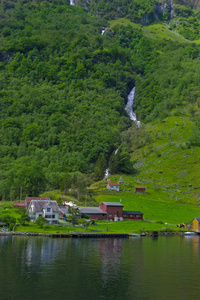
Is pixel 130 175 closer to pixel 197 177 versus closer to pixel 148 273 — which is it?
pixel 197 177

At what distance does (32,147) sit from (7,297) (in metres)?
151

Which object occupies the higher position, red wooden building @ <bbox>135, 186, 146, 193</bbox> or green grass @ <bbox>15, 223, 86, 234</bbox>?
red wooden building @ <bbox>135, 186, 146, 193</bbox>

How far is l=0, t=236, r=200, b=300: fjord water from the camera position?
152ft

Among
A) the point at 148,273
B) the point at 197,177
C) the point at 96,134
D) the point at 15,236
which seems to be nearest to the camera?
the point at 148,273

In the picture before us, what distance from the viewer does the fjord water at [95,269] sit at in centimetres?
4619

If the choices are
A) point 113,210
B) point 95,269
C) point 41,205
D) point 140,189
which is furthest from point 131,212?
point 95,269

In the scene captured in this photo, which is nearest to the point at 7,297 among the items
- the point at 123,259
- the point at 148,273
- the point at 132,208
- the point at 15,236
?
the point at 148,273

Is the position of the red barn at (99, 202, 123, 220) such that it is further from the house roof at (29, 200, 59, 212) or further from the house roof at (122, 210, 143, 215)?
the house roof at (29, 200, 59, 212)

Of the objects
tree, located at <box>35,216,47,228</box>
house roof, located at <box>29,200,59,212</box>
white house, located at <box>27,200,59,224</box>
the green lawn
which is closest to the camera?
tree, located at <box>35,216,47,228</box>

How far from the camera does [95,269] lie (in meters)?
57.8

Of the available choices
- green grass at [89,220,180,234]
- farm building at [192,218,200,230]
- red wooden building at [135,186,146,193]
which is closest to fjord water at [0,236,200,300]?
green grass at [89,220,180,234]

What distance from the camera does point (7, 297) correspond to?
1683 inches

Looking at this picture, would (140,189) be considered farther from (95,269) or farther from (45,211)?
(95,269)

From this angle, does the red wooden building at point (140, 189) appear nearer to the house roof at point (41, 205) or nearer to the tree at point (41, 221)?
the house roof at point (41, 205)
